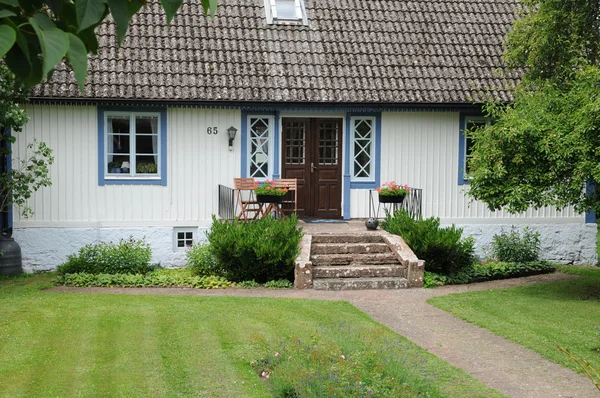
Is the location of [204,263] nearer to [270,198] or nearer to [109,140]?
[270,198]

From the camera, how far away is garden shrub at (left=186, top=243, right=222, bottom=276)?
1516 cm

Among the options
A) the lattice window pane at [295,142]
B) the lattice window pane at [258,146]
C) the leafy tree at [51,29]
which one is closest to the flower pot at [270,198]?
the lattice window pane at [258,146]

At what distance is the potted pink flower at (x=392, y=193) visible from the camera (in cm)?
1630

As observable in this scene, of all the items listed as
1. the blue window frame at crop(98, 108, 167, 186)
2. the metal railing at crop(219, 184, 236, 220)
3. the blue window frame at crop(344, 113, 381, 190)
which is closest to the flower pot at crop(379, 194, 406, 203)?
the blue window frame at crop(344, 113, 381, 190)

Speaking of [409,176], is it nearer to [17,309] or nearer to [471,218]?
[471,218]

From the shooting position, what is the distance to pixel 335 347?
7.92 metres

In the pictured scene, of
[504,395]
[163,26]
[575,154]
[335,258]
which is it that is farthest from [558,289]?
[163,26]

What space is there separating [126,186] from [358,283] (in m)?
5.55

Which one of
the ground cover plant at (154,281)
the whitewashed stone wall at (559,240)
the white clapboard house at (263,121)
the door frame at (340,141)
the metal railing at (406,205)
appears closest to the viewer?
the ground cover plant at (154,281)

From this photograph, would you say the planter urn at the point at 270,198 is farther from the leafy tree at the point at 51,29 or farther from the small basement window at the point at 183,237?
the leafy tree at the point at 51,29

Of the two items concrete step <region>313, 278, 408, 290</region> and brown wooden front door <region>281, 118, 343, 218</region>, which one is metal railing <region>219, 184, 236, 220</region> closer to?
brown wooden front door <region>281, 118, 343, 218</region>

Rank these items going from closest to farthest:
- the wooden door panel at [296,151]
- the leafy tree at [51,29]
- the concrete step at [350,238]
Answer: the leafy tree at [51,29] < the concrete step at [350,238] < the wooden door panel at [296,151]

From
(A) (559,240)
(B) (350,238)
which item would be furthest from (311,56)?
(A) (559,240)

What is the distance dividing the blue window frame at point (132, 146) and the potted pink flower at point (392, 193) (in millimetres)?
4687
